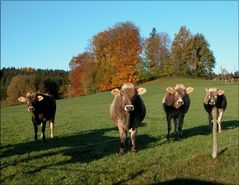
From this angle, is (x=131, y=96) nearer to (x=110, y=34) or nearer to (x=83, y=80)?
(x=110, y=34)

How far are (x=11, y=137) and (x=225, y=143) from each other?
34.6ft

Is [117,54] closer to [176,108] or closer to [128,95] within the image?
[176,108]

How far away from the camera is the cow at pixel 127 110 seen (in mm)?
12469

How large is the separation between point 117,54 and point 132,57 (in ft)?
10.8

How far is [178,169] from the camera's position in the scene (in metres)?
10.3

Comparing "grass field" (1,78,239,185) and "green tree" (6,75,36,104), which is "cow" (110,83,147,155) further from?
"green tree" (6,75,36,104)

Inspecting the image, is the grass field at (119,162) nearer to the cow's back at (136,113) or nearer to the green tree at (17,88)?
the cow's back at (136,113)

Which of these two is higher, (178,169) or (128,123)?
(128,123)

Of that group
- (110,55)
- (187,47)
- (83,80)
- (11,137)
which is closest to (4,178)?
(11,137)

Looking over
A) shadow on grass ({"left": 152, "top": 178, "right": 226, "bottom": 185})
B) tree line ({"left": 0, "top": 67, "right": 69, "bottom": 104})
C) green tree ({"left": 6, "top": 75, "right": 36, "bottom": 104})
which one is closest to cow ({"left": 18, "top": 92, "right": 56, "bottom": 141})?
shadow on grass ({"left": 152, "top": 178, "right": 226, "bottom": 185})

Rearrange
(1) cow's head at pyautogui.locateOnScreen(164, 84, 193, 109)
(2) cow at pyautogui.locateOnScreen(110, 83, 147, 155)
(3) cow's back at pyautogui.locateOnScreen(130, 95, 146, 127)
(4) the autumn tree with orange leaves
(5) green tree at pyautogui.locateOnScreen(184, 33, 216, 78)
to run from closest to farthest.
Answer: (2) cow at pyautogui.locateOnScreen(110, 83, 147, 155), (3) cow's back at pyautogui.locateOnScreen(130, 95, 146, 127), (1) cow's head at pyautogui.locateOnScreen(164, 84, 193, 109), (5) green tree at pyautogui.locateOnScreen(184, 33, 216, 78), (4) the autumn tree with orange leaves

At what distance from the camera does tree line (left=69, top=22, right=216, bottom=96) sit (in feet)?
77.8

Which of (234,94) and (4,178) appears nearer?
(4,178)

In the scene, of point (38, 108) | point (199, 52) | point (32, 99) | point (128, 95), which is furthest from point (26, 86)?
point (128, 95)
